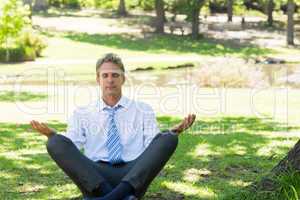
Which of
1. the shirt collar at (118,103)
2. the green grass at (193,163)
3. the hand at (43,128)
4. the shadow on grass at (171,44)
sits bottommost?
the shadow on grass at (171,44)

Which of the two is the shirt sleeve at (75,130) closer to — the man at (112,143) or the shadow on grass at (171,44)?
the man at (112,143)

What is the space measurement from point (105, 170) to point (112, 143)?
318mm

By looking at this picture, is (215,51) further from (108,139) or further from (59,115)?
(108,139)

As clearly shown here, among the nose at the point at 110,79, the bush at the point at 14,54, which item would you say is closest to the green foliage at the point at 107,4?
the bush at the point at 14,54

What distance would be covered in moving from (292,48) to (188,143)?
2847 cm

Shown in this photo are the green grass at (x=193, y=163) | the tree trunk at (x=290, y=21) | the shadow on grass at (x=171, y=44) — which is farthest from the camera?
the tree trunk at (x=290, y=21)

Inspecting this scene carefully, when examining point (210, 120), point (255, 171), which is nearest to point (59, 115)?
point (210, 120)

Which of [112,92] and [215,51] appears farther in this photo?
[215,51]

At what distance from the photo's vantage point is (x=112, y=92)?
525 cm

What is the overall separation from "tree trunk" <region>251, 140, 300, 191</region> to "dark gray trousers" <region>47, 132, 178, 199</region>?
0.84 m

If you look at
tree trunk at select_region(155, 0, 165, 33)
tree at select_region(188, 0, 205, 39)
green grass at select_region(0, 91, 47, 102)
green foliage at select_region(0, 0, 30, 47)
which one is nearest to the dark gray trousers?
green grass at select_region(0, 91, 47, 102)

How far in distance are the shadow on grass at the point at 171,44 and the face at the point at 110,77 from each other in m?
27.2

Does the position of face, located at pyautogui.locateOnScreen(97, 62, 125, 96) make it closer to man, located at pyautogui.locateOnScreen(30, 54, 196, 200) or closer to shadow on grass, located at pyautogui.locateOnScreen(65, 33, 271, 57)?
man, located at pyautogui.locateOnScreen(30, 54, 196, 200)

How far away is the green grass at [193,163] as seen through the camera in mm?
6176
